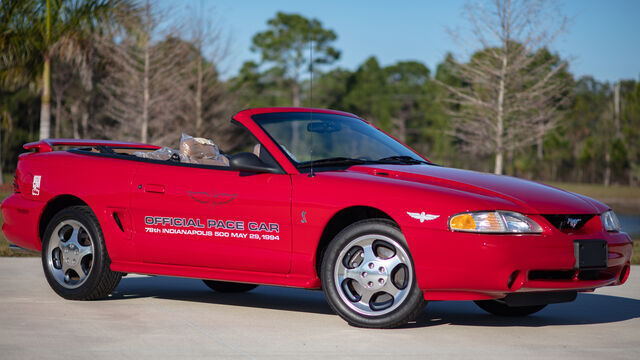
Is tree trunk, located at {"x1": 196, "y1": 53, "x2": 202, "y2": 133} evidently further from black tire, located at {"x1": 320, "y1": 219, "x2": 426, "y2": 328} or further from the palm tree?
black tire, located at {"x1": 320, "y1": 219, "x2": 426, "y2": 328}

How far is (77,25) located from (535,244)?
63.1 feet

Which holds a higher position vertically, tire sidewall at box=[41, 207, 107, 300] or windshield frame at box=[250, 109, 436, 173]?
windshield frame at box=[250, 109, 436, 173]

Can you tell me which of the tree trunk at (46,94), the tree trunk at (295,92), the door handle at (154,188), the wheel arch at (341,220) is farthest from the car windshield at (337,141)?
the tree trunk at (295,92)

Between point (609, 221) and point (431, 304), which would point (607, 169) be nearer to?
point (431, 304)

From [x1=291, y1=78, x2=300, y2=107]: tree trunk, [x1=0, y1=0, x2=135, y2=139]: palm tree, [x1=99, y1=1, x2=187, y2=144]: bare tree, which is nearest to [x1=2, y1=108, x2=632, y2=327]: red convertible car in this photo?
[x1=0, y1=0, x2=135, y2=139]: palm tree

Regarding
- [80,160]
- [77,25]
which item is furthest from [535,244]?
[77,25]

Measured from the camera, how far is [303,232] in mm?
5926

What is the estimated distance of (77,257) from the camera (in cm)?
698

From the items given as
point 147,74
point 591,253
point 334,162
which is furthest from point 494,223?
point 147,74

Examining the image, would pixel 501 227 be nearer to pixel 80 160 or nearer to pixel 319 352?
pixel 319 352

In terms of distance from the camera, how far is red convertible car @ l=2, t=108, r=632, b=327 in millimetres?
5441

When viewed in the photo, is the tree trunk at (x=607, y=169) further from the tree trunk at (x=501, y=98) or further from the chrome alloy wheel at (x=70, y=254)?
the chrome alloy wheel at (x=70, y=254)

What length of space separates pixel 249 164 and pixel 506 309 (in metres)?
2.34

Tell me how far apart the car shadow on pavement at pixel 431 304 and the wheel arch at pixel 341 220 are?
770 millimetres
